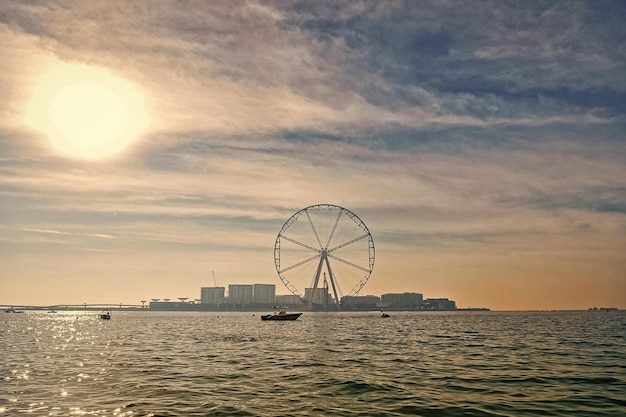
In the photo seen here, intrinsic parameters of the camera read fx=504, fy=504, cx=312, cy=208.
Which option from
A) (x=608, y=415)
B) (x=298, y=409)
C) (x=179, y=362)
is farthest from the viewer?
(x=179, y=362)

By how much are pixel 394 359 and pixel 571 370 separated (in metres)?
18.1

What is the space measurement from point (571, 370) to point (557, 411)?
789 inches

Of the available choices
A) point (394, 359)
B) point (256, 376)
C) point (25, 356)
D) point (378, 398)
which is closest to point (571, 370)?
point (394, 359)

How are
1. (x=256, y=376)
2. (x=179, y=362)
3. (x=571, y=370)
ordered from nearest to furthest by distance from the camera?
(x=256, y=376), (x=571, y=370), (x=179, y=362)

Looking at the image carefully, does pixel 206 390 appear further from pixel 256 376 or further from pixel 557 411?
pixel 557 411

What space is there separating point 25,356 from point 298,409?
4979 cm

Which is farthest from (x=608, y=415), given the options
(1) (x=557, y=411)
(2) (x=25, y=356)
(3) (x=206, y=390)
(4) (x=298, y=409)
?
(2) (x=25, y=356)

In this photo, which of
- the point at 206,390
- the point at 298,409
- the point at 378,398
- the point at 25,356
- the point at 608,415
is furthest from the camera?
the point at 25,356

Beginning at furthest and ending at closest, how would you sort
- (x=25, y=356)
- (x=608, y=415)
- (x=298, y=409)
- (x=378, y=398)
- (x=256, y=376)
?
(x=25, y=356) → (x=256, y=376) → (x=378, y=398) → (x=298, y=409) → (x=608, y=415)

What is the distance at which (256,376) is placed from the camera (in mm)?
43875

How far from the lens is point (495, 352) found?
65.0 metres

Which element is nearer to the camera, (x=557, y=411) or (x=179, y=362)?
(x=557, y=411)

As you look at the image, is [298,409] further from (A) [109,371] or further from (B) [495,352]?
(B) [495,352]

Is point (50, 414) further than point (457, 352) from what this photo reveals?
No
